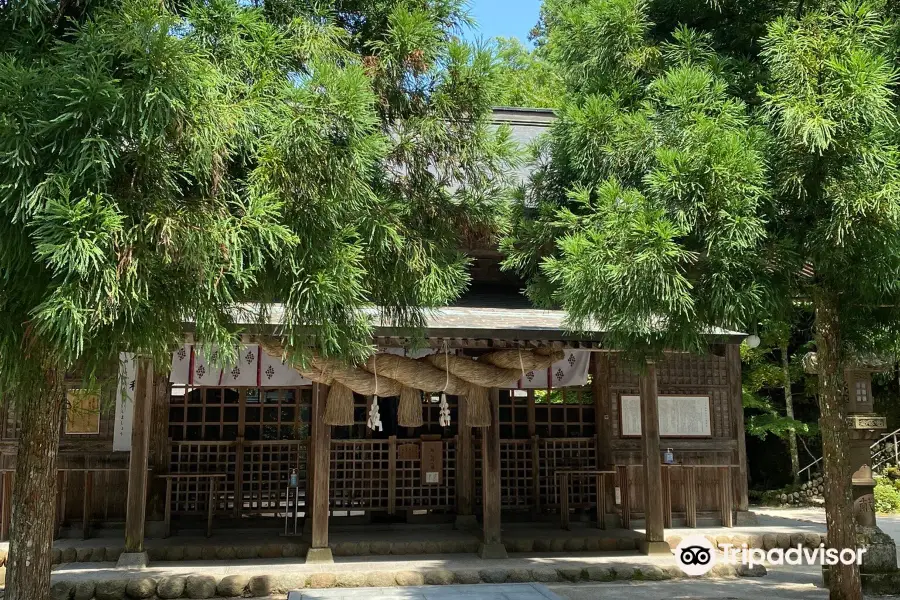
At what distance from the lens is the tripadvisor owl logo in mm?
9008

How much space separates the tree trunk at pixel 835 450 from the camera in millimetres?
6211

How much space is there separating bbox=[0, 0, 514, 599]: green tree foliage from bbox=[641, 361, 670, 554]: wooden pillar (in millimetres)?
4745

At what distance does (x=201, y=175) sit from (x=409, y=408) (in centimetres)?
449

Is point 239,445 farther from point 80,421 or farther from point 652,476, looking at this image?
point 652,476

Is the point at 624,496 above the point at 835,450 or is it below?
below

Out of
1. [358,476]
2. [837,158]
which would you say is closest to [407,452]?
[358,476]

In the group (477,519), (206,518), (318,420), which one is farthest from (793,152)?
(206,518)

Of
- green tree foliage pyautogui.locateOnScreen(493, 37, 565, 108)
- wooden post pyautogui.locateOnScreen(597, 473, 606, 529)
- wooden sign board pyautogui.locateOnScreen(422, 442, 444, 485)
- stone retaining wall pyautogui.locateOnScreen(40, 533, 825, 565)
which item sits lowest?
stone retaining wall pyautogui.locateOnScreen(40, 533, 825, 565)

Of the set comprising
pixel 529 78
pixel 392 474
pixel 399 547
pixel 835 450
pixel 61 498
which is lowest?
pixel 399 547

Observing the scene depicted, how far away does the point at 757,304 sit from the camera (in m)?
5.43

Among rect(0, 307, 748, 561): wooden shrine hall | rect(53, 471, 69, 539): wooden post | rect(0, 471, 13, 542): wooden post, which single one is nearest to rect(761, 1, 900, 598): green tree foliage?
rect(0, 307, 748, 561): wooden shrine hall

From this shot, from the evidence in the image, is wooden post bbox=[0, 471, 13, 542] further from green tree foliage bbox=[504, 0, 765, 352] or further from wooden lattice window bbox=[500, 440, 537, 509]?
green tree foliage bbox=[504, 0, 765, 352]

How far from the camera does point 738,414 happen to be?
11.6m

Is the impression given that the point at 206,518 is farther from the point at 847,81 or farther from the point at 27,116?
the point at 847,81
